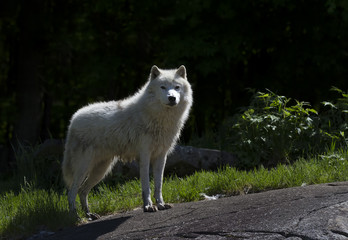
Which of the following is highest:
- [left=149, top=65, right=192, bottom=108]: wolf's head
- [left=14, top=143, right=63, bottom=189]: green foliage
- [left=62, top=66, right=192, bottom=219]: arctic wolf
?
[left=149, top=65, right=192, bottom=108]: wolf's head

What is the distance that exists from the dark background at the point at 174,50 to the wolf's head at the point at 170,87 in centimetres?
394

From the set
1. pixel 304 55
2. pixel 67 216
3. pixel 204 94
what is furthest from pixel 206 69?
pixel 67 216

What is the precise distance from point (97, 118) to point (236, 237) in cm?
300

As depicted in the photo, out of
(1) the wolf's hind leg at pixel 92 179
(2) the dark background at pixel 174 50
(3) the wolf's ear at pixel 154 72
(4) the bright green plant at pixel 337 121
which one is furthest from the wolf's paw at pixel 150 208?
(2) the dark background at pixel 174 50

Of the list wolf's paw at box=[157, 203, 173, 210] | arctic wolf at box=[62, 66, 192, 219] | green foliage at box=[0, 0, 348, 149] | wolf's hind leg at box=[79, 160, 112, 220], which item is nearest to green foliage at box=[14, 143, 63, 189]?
wolf's hind leg at box=[79, 160, 112, 220]

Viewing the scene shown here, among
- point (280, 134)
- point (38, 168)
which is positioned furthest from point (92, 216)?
point (280, 134)

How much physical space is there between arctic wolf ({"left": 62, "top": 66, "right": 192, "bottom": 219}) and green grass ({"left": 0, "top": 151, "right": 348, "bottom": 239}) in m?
0.32

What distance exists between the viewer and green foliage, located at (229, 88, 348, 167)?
835cm

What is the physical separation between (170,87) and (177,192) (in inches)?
61.5

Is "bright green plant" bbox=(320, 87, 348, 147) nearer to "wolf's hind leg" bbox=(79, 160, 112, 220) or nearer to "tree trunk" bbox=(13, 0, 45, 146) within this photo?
"wolf's hind leg" bbox=(79, 160, 112, 220)

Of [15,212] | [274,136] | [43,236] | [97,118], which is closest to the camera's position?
[43,236]

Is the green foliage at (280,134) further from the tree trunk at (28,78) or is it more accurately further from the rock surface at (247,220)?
the tree trunk at (28,78)

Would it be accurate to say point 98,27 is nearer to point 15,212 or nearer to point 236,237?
point 15,212

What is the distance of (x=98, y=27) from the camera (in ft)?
45.2
